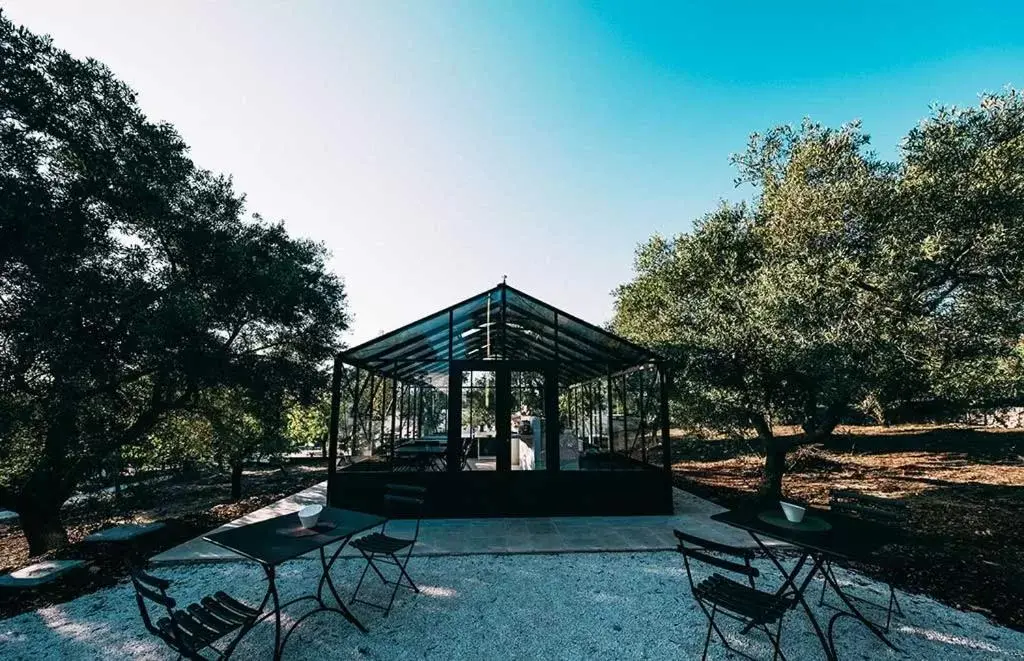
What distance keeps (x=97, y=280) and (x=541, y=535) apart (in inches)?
311

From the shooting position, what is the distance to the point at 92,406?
20.7ft

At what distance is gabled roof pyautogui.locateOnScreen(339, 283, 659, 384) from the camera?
7.00m

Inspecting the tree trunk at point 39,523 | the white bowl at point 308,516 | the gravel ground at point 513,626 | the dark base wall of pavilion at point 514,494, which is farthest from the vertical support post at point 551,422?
the tree trunk at point 39,523

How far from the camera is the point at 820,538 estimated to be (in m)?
3.04

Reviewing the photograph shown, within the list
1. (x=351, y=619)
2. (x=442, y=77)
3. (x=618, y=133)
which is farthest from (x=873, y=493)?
(x=442, y=77)

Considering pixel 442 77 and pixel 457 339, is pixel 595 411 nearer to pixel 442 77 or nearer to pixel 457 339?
pixel 457 339

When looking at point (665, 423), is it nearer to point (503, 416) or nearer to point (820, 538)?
point (503, 416)

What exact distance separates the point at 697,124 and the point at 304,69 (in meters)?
8.38

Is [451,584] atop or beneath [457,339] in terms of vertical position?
beneath

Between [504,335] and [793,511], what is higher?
[504,335]

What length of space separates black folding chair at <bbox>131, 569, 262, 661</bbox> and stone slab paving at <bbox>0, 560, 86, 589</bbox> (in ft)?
10.5

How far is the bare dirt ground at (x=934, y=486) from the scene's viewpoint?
4195mm

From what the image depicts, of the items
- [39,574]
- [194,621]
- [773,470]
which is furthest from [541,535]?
[773,470]

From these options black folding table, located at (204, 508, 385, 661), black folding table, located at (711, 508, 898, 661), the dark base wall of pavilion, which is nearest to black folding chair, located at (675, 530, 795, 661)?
black folding table, located at (711, 508, 898, 661)
